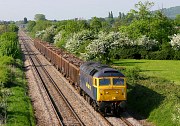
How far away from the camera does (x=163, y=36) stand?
2689 inches

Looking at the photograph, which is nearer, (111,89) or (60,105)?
(111,89)

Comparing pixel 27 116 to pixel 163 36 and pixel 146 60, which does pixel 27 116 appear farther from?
pixel 163 36

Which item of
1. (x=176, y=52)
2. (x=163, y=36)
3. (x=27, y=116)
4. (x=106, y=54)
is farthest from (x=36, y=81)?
(x=163, y=36)

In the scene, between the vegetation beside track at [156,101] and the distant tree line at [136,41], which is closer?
the vegetation beside track at [156,101]

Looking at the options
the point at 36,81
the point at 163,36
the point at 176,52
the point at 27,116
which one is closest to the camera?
the point at 27,116

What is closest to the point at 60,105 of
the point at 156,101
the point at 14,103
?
the point at 14,103

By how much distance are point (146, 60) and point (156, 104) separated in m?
35.1

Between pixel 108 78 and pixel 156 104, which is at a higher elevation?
pixel 108 78

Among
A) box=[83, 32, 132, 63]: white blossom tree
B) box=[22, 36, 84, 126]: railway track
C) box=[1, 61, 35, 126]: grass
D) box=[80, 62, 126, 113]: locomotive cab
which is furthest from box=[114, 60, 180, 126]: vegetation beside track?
box=[83, 32, 132, 63]: white blossom tree

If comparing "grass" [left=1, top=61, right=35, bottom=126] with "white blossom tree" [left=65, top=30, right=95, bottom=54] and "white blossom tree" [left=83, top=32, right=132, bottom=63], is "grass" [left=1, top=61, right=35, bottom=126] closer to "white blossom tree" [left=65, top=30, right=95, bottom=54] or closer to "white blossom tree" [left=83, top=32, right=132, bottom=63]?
"white blossom tree" [left=83, top=32, right=132, bottom=63]

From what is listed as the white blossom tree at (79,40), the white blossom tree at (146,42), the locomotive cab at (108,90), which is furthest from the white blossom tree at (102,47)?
the locomotive cab at (108,90)

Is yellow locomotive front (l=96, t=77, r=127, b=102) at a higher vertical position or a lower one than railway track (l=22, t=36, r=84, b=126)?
higher

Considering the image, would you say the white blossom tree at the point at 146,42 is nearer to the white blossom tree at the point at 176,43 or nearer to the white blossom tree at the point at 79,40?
the white blossom tree at the point at 176,43

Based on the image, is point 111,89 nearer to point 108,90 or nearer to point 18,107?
point 108,90
